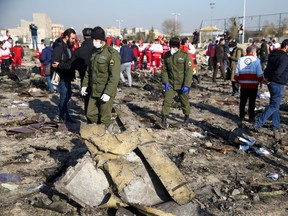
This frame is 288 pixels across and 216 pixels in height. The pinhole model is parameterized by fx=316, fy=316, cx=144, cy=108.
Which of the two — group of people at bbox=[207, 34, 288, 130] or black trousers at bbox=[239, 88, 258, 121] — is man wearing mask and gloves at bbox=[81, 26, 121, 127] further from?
black trousers at bbox=[239, 88, 258, 121]

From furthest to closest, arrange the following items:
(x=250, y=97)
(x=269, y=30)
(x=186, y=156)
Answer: (x=269, y=30) → (x=250, y=97) → (x=186, y=156)

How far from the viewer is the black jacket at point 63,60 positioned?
6770mm

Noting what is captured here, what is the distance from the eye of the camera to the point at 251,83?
7434 mm

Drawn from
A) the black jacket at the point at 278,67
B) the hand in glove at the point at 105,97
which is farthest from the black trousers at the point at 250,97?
the hand in glove at the point at 105,97

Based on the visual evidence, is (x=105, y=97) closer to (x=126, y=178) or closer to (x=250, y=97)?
(x=126, y=178)

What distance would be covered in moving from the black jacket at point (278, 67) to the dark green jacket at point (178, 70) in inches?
69.6

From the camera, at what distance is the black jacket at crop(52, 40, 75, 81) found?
267 inches

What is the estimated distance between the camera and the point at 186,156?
18.3ft

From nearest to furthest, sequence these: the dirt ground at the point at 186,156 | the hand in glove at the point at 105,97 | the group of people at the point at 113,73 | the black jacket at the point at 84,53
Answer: the dirt ground at the point at 186,156 < the hand in glove at the point at 105,97 < the group of people at the point at 113,73 < the black jacket at the point at 84,53

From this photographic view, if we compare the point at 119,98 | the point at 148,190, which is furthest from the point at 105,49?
the point at 119,98

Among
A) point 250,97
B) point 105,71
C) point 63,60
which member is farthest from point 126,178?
point 250,97

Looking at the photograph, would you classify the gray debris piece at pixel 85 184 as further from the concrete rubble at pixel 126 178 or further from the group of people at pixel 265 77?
the group of people at pixel 265 77

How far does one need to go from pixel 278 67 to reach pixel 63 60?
4.62 meters

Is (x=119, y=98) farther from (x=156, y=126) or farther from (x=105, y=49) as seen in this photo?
(x=105, y=49)
